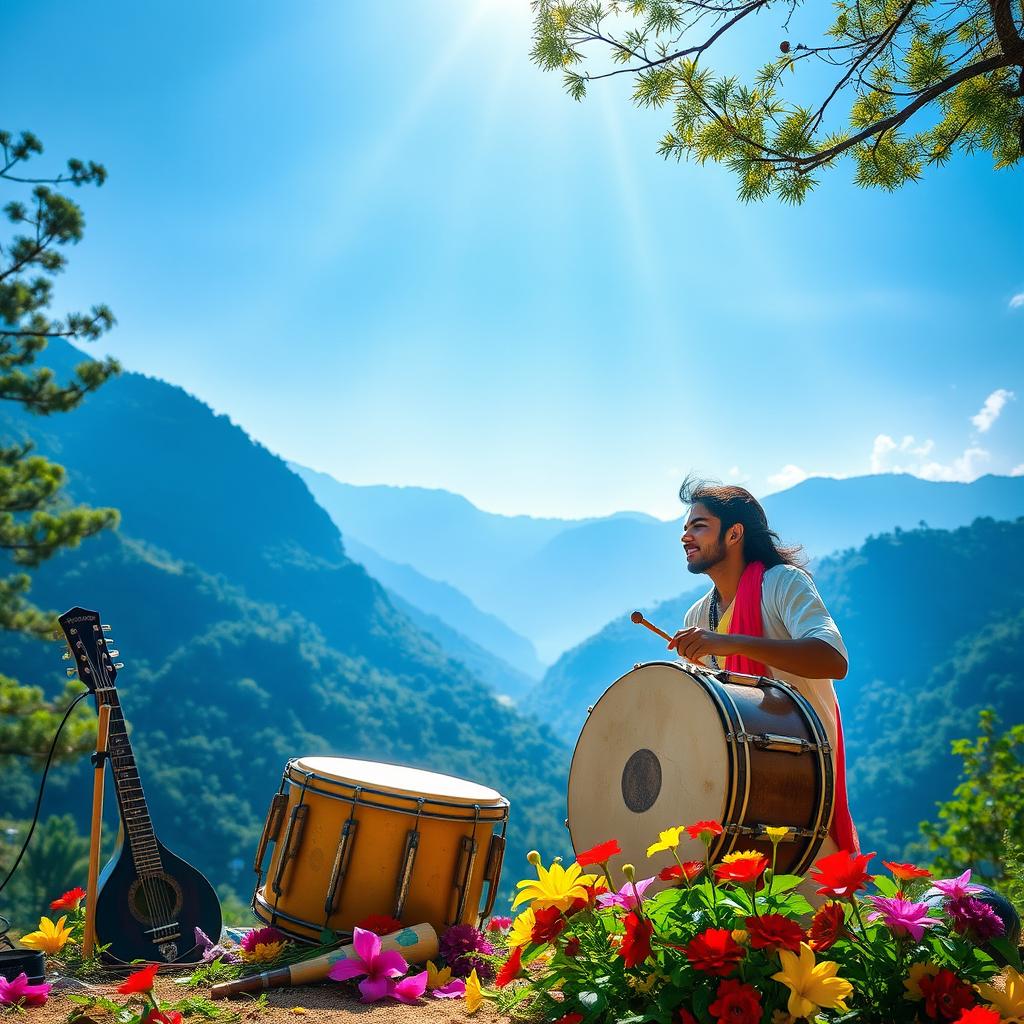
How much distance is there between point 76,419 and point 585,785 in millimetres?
91234

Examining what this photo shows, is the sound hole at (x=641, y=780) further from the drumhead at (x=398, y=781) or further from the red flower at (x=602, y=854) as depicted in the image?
the red flower at (x=602, y=854)

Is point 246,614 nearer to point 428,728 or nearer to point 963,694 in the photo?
point 428,728

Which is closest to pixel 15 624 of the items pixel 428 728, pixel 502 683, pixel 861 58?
pixel 861 58

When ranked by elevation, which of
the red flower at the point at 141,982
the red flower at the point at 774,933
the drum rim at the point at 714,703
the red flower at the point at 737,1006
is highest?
the drum rim at the point at 714,703

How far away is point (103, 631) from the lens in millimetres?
3818

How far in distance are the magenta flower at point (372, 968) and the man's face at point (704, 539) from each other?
6.17 feet

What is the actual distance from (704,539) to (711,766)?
4.16 feet

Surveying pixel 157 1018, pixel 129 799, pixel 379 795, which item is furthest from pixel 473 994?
pixel 129 799

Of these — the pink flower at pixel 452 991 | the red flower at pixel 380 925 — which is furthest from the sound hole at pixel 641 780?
the red flower at pixel 380 925

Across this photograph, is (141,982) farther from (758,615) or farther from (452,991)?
(758,615)

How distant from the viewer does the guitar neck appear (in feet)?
11.9

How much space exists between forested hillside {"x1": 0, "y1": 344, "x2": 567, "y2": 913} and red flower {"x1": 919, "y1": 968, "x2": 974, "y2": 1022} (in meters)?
44.4

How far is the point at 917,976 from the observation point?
1901mm

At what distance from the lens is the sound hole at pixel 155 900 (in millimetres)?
3561
